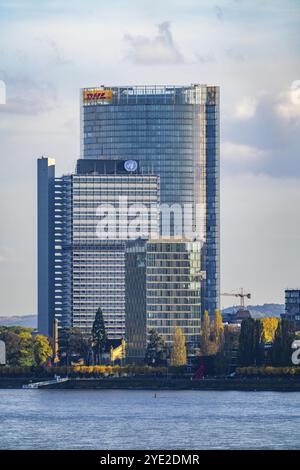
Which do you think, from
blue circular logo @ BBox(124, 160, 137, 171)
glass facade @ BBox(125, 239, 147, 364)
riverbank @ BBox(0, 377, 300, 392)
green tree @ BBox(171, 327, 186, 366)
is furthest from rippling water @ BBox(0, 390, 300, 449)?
blue circular logo @ BBox(124, 160, 137, 171)

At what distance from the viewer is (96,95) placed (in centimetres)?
15800

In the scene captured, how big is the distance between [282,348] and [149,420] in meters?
37.6

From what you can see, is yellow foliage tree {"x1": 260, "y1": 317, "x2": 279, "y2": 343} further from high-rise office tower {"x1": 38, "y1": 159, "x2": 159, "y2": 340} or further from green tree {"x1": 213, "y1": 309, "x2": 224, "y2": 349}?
high-rise office tower {"x1": 38, "y1": 159, "x2": 159, "y2": 340}

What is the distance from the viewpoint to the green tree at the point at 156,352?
369 ft

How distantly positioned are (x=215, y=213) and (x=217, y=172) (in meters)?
4.03

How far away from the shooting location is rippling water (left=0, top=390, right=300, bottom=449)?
175 feet

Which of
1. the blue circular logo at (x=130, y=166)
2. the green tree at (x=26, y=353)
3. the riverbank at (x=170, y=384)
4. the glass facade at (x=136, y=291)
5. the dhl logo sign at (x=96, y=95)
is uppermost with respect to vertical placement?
the dhl logo sign at (x=96, y=95)

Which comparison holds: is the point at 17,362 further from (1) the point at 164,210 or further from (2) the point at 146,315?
(1) the point at 164,210

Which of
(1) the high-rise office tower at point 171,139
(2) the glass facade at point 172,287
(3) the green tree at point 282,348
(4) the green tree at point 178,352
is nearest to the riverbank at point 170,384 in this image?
(3) the green tree at point 282,348

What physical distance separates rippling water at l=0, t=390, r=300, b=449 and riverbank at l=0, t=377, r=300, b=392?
134 inches

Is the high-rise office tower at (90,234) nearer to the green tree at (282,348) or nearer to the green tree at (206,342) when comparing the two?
the green tree at (206,342)

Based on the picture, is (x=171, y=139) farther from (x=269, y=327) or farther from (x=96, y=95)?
(x=269, y=327)

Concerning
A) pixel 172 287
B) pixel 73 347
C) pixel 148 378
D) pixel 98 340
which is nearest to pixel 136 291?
pixel 172 287

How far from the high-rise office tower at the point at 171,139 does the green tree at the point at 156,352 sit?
4125 centimetres
